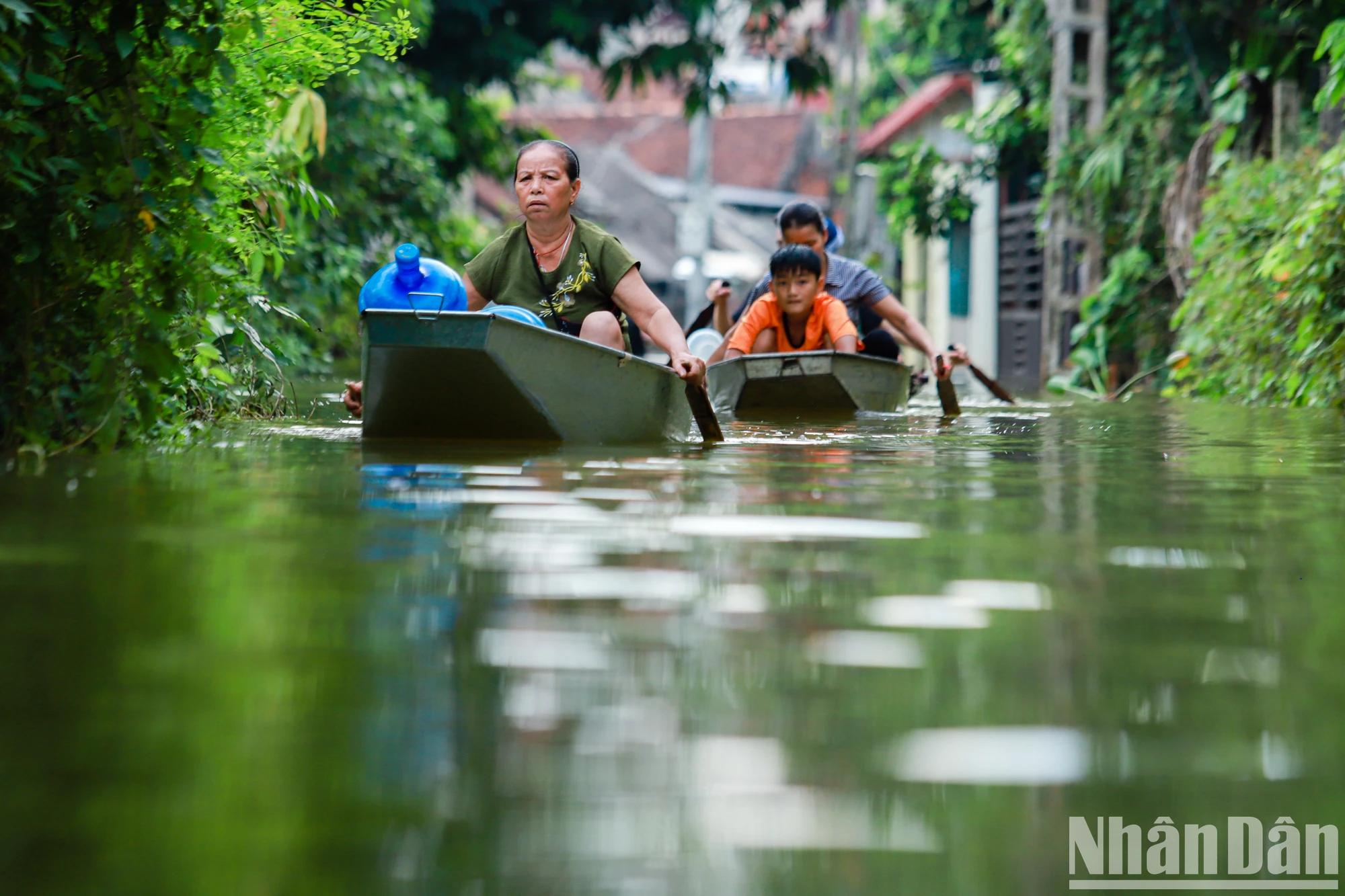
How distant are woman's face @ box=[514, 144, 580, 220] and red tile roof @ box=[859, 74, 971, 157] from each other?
1671cm

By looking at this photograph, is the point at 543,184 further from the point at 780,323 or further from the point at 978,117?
the point at 978,117

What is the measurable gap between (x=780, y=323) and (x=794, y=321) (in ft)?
0.26

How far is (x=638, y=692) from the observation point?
6.40ft

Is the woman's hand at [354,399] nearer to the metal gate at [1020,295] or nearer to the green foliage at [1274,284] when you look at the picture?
the green foliage at [1274,284]

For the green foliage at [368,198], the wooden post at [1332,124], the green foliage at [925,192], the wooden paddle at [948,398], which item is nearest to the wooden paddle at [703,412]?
the wooden paddle at [948,398]

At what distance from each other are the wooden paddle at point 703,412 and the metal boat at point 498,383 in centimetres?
12

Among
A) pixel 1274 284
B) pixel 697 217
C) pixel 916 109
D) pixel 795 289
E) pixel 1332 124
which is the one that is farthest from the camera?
pixel 697 217

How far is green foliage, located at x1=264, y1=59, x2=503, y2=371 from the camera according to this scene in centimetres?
1227

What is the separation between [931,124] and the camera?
26.4 m

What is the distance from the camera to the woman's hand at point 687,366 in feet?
19.3

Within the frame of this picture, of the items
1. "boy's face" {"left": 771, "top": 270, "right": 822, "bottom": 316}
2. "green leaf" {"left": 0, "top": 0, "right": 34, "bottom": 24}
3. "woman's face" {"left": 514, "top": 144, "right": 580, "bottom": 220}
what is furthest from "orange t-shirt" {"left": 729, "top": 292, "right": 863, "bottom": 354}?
"green leaf" {"left": 0, "top": 0, "right": 34, "bottom": 24}

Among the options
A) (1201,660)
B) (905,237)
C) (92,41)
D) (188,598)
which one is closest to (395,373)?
(92,41)

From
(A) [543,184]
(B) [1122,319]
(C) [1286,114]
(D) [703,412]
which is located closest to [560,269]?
(A) [543,184]

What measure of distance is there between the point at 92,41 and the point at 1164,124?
1169 centimetres
